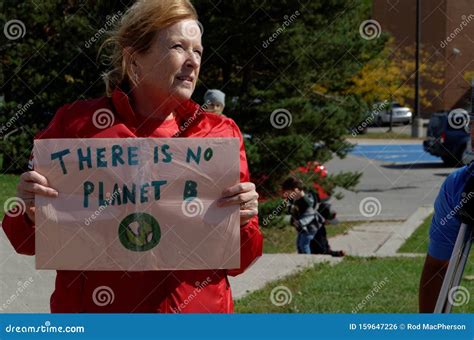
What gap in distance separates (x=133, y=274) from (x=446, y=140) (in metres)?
23.8

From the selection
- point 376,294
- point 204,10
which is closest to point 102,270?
point 376,294

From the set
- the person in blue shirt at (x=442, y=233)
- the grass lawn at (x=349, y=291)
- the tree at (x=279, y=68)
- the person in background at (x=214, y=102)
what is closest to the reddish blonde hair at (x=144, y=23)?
the person in blue shirt at (x=442, y=233)

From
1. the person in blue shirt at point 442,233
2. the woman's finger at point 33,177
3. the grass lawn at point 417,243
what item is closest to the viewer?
the woman's finger at point 33,177

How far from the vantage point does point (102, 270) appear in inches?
97.0

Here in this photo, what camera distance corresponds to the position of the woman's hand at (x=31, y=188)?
2430 millimetres

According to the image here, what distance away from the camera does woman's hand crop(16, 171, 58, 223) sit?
243cm

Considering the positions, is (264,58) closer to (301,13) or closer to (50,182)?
(301,13)

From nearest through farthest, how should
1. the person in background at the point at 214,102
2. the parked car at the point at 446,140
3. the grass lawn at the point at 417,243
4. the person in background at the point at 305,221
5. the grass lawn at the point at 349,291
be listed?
the grass lawn at the point at 349,291
the person in background at the point at 214,102
the person in background at the point at 305,221
the grass lawn at the point at 417,243
the parked car at the point at 446,140

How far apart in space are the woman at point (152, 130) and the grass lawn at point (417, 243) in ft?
29.6

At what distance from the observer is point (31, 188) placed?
2.43 metres

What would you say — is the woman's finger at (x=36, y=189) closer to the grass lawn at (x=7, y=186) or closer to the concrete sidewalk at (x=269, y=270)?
the concrete sidewalk at (x=269, y=270)

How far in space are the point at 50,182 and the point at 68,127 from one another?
0.15 meters

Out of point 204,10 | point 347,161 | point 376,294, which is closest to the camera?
point 376,294

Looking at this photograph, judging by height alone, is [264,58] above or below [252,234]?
below
